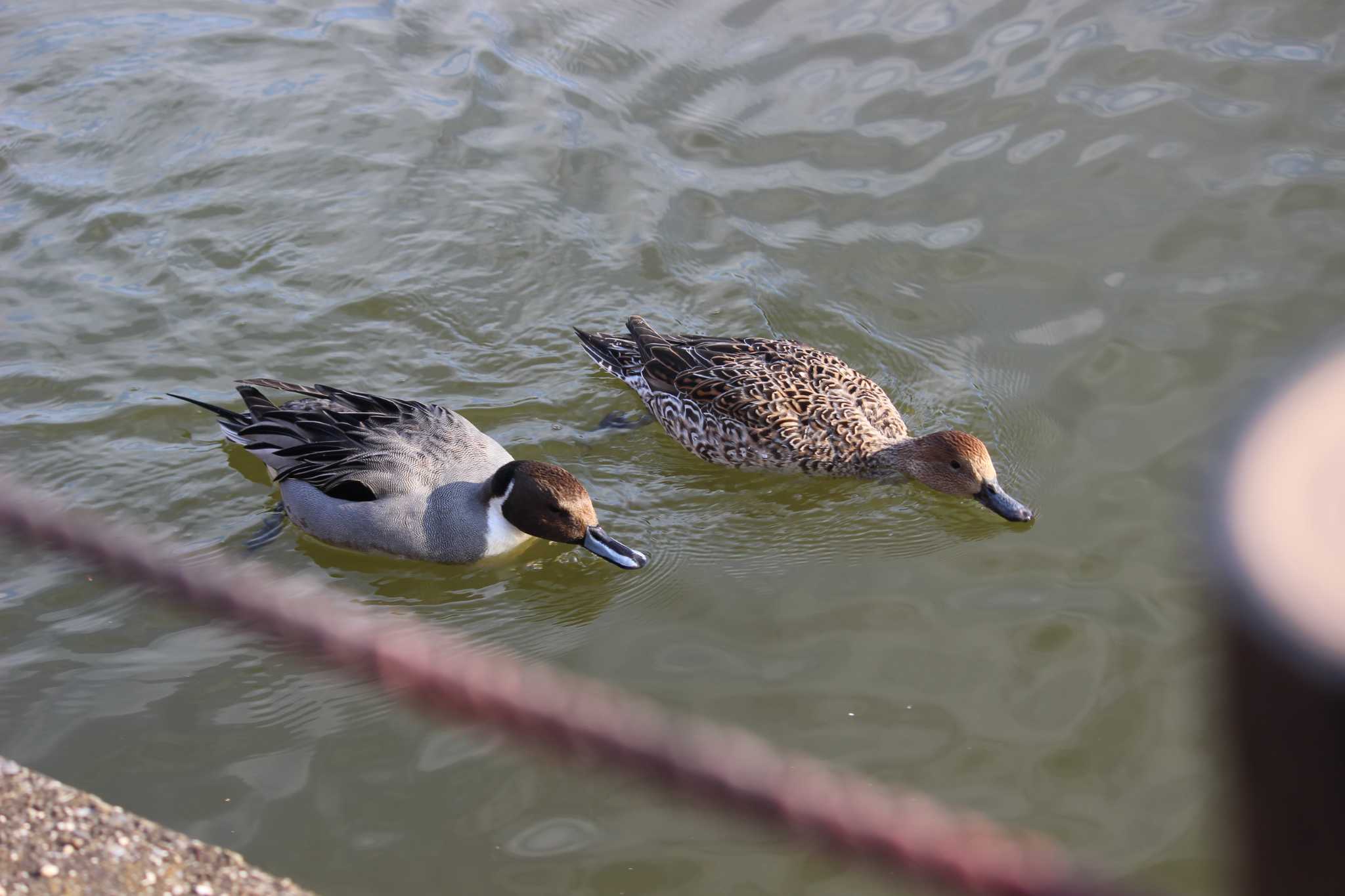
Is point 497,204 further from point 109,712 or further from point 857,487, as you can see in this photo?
point 109,712

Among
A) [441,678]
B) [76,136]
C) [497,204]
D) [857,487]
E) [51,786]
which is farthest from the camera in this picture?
[76,136]

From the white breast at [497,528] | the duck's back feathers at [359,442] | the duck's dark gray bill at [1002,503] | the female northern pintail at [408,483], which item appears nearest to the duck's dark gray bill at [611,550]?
the female northern pintail at [408,483]

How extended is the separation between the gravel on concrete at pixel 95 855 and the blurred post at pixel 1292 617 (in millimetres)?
3333

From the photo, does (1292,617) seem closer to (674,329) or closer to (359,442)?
(359,442)

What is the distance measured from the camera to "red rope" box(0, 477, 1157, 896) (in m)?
1.28

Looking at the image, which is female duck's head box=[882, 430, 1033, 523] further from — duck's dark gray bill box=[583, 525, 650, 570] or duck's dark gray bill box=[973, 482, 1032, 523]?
duck's dark gray bill box=[583, 525, 650, 570]

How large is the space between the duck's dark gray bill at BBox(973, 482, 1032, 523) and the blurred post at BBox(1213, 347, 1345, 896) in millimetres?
5173

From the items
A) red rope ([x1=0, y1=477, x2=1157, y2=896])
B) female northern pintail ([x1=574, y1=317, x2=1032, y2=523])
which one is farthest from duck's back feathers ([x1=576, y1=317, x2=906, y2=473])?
red rope ([x1=0, y1=477, x2=1157, y2=896])

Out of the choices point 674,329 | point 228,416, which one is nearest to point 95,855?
point 228,416

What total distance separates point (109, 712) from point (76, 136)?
17.9 feet

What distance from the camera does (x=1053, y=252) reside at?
7824 mm

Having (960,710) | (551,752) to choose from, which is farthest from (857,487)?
(551,752)

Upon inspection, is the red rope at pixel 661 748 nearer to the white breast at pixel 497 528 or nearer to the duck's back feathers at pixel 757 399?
the white breast at pixel 497 528

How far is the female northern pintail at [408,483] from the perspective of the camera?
6102 mm
